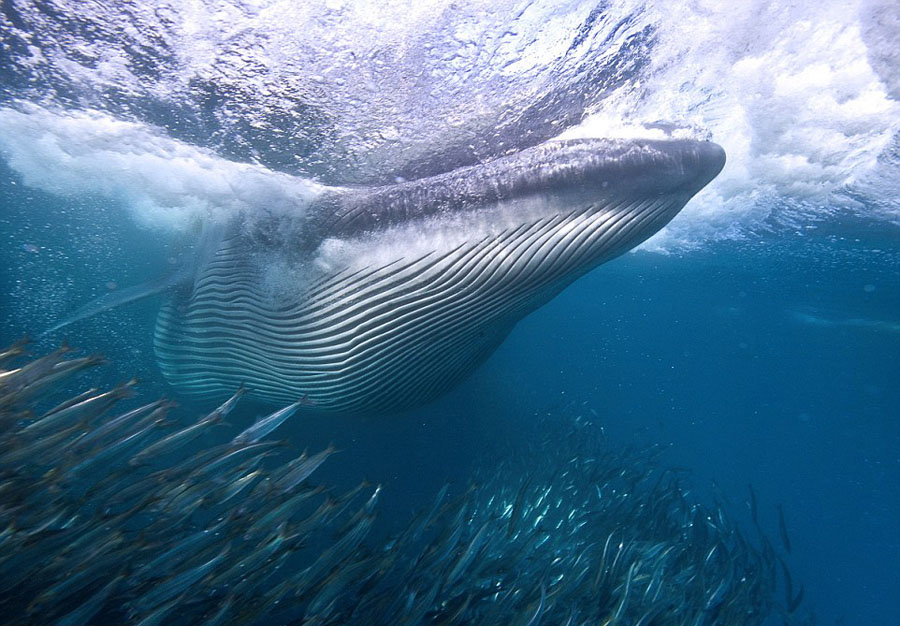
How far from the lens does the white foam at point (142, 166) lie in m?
9.36

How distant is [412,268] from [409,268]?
0.16ft

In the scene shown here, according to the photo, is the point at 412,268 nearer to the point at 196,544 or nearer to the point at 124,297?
the point at 196,544

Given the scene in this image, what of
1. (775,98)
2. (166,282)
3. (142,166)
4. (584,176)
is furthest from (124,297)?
(775,98)

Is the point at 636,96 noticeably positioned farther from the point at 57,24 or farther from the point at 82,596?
the point at 82,596

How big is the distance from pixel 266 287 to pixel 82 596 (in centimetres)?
445

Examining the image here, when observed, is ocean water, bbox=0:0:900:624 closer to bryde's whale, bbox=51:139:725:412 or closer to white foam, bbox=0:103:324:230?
white foam, bbox=0:103:324:230

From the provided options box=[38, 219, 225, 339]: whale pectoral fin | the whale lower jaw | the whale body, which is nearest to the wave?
box=[38, 219, 225, 339]: whale pectoral fin

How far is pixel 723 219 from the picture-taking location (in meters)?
19.6

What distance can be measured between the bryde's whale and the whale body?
0.8 inches

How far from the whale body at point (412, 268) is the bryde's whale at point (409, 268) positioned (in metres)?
0.02

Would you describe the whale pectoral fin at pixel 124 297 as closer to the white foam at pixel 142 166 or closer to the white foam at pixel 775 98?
the white foam at pixel 142 166

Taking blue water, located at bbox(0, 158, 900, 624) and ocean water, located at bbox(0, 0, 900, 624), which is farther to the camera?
blue water, located at bbox(0, 158, 900, 624)

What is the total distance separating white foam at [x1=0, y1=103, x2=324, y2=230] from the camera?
9359mm

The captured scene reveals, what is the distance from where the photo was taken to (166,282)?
930 centimetres
